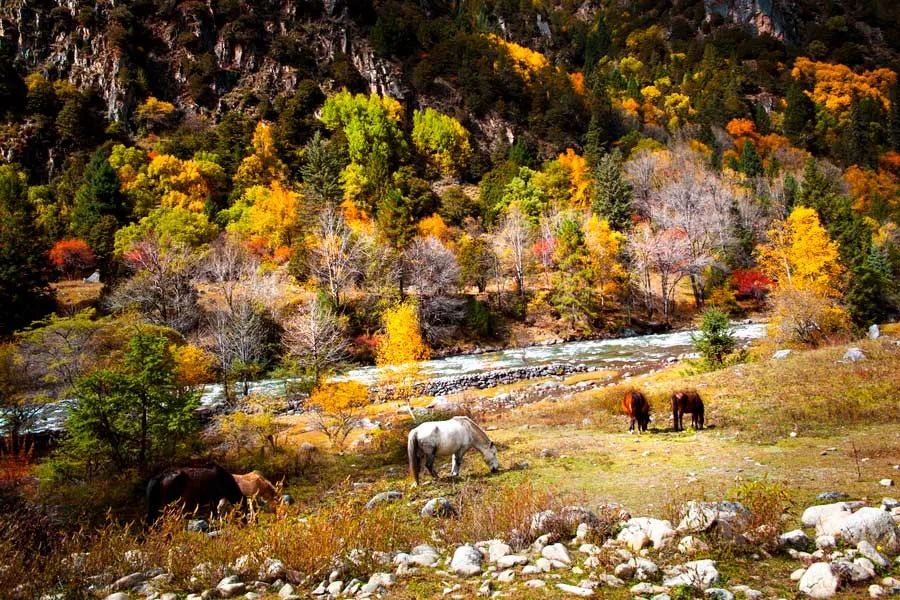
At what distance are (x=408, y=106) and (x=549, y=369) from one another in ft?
263

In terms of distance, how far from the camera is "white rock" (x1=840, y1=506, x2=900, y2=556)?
4574 mm

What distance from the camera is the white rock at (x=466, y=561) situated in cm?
497

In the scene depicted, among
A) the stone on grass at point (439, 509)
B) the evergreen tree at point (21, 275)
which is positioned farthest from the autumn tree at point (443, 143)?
the stone on grass at point (439, 509)

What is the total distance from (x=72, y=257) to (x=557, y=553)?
6410 centimetres

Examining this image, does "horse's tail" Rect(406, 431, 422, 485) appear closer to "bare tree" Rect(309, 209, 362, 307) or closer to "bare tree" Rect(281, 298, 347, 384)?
"bare tree" Rect(281, 298, 347, 384)

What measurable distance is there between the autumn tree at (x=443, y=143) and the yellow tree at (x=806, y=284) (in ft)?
174

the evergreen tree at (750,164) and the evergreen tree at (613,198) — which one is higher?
the evergreen tree at (750,164)

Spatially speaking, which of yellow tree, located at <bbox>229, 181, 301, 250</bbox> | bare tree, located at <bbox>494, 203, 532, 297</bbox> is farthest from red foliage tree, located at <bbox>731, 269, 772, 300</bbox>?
yellow tree, located at <bbox>229, 181, 301, 250</bbox>

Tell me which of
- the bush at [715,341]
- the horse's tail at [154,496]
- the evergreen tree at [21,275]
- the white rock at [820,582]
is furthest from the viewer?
the evergreen tree at [21,275]

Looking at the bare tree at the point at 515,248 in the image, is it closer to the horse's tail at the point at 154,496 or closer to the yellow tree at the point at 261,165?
the yellow tree at the point at 261,165

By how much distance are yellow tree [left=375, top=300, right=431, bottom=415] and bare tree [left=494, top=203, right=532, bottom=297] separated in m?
17.9

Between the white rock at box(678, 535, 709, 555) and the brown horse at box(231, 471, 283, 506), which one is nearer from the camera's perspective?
the white rock at box(678, 535, 709, 555)

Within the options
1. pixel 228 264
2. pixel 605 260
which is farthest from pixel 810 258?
pixel 228 264

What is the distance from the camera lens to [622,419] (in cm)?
1780
